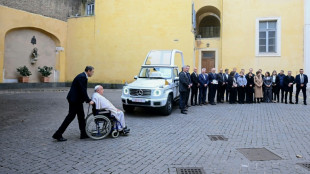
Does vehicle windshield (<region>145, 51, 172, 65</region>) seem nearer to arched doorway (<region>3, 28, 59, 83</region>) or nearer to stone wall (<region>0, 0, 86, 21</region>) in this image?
arched doorway (<region>3, 28, 59, 83</region>)

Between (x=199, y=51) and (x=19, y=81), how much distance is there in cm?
1512

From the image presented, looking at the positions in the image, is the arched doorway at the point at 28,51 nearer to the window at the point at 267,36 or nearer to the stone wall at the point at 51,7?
the stone wall at the point at 51,7

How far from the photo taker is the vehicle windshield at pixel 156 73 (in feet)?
32.7

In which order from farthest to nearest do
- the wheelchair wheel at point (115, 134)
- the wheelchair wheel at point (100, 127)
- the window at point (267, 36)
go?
1. the window at point (267, 36)
2. the wheelchair wheel at point (115, 134)
3. the wheelchair wheel at point (100, 127)

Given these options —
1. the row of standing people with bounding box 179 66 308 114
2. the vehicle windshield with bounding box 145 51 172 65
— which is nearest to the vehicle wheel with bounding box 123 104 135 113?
the vehicle windshield with bounding box 145 51 172 65

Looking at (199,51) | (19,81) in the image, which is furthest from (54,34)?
(199,51)

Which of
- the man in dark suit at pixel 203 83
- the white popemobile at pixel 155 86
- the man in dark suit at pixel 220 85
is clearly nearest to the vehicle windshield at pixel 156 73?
the white popemobile at pixel 155 86

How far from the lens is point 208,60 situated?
818 inches

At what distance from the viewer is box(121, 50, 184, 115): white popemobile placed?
28.6 feet

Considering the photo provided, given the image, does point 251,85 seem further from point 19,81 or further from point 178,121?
point 19,81

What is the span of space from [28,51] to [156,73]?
1482 centimetres

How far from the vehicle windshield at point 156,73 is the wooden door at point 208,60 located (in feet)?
37.3

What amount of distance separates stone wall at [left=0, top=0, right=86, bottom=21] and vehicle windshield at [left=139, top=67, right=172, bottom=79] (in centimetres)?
1444

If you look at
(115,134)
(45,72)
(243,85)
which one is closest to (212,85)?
(243,85)
